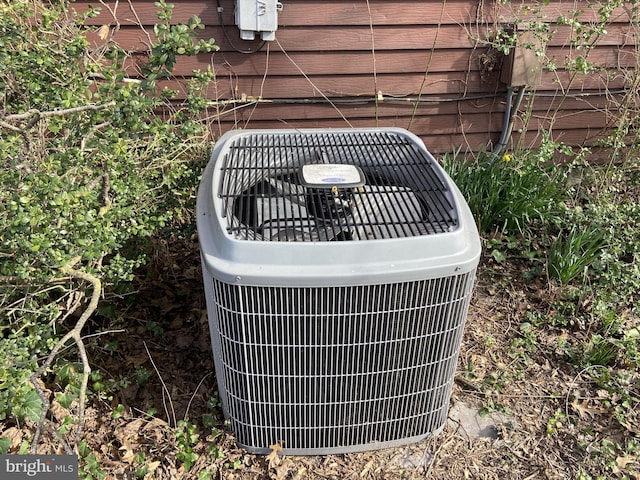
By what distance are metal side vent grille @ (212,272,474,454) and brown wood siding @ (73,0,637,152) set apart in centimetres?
191

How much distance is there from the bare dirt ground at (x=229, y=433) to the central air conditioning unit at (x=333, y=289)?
0.11 m

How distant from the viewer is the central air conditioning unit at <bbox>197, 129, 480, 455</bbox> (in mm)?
1610

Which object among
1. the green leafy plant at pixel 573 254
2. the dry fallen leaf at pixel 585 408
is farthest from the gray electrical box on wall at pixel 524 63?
the dry fallen leaf at pixel 585 408

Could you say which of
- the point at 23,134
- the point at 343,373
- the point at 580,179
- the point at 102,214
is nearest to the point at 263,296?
the point at 343,373

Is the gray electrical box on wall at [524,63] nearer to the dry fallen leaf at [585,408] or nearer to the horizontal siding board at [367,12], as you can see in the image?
the horizontal siding board at [367,12]

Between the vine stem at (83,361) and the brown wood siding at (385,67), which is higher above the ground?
the brown wood siding at (385,67)

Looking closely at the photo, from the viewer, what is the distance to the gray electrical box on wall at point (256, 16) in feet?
10.2

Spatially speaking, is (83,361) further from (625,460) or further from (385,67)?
(385,67)

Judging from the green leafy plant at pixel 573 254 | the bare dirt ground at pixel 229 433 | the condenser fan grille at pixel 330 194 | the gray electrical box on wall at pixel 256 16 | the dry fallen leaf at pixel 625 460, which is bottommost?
the dry fallen leaf at pixel 625 460

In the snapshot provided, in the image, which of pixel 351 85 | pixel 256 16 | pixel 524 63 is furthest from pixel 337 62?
pixel 524 63

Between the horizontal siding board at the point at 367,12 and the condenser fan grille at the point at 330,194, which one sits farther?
the horizontal siding board at the point at 367,12

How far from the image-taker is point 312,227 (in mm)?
1748

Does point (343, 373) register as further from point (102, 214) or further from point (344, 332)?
point (102, 214)

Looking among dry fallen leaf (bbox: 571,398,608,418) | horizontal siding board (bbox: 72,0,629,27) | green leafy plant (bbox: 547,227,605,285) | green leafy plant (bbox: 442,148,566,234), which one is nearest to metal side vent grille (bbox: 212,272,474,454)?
dry fallen leaf (bbox: 571,398,608,418)
